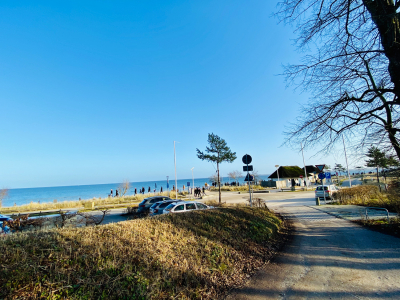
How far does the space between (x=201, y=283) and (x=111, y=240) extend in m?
2.09

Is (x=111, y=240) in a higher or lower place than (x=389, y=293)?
higher

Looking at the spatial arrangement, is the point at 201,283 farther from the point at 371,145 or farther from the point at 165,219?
the point at 371,145

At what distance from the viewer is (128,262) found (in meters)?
4.02

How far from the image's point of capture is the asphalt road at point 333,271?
418 cm

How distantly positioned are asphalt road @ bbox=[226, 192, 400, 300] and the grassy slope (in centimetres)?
64

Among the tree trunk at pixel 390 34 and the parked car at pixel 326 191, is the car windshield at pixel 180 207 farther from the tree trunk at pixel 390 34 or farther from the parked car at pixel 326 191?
the parked car at pixel 326 191

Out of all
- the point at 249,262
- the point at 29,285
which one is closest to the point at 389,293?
the point at 249,262

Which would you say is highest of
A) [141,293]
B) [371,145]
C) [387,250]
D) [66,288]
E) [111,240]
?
[371,145]

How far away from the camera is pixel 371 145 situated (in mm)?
7680

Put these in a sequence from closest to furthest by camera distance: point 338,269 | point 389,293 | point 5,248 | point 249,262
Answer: point 5,248 → point 389,293 → point 338,269 → point 249,262

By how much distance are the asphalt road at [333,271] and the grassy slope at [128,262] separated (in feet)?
2.09

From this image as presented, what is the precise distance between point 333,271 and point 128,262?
15.8ft

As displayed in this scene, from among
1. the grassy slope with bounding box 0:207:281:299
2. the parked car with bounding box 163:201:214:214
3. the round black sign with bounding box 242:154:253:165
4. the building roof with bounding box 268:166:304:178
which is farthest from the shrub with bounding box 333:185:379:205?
the building roof with bounding box 268:166:304:178

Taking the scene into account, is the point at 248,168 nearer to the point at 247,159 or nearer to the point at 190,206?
the point at 247,159
